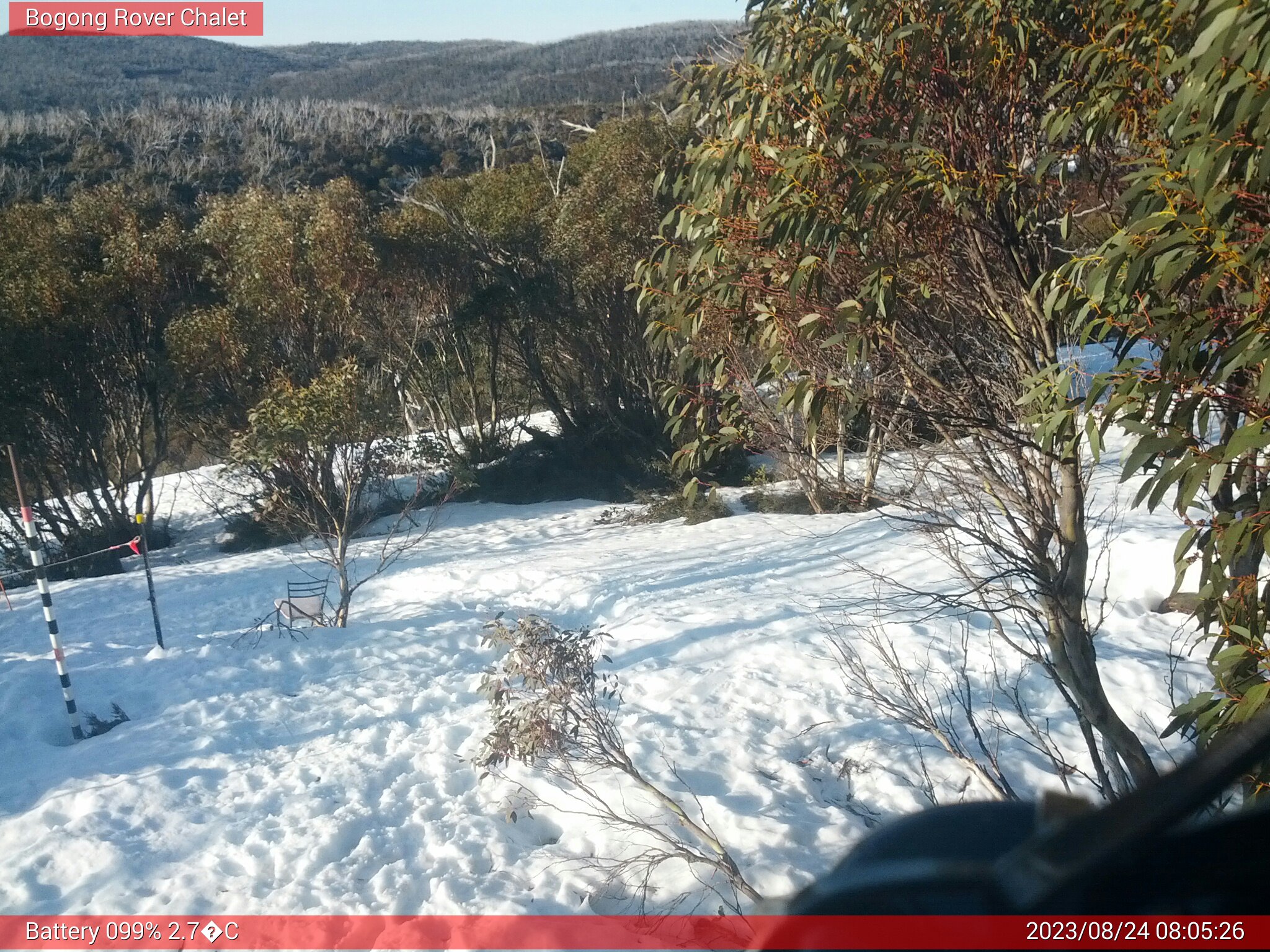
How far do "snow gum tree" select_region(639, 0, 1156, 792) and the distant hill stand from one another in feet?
89.1

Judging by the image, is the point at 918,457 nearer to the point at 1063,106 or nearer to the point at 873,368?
the point at 873,368

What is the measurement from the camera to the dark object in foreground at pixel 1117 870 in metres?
1.09

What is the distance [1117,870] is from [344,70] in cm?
5776

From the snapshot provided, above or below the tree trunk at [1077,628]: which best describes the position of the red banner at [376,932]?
below

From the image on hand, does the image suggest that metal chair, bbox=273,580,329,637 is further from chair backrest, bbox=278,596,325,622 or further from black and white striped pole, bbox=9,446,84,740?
black and white striped pole, bbox=9,446,84,740

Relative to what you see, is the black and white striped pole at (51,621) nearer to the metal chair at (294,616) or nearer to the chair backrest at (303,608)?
the metal chair at (294,616)

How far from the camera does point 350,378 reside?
1162 cm

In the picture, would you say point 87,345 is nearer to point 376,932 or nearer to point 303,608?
point 303,608

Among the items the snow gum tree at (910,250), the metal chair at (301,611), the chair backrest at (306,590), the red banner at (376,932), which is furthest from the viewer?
the chair backrest at (306,590)

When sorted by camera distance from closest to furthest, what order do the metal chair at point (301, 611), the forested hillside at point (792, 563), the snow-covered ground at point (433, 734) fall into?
1. the forested hillside at point (792, 563)
2. the snow-covered ground at point (433, 734)
3. the metal chair at point (301, 611)

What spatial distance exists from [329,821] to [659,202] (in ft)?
40.6

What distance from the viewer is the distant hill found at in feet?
116

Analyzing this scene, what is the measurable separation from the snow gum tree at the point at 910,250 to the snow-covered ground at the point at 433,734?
72.5 inches

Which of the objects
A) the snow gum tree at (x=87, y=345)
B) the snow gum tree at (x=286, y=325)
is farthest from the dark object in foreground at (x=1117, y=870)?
the snow gum tree at (x=87, y=345)
